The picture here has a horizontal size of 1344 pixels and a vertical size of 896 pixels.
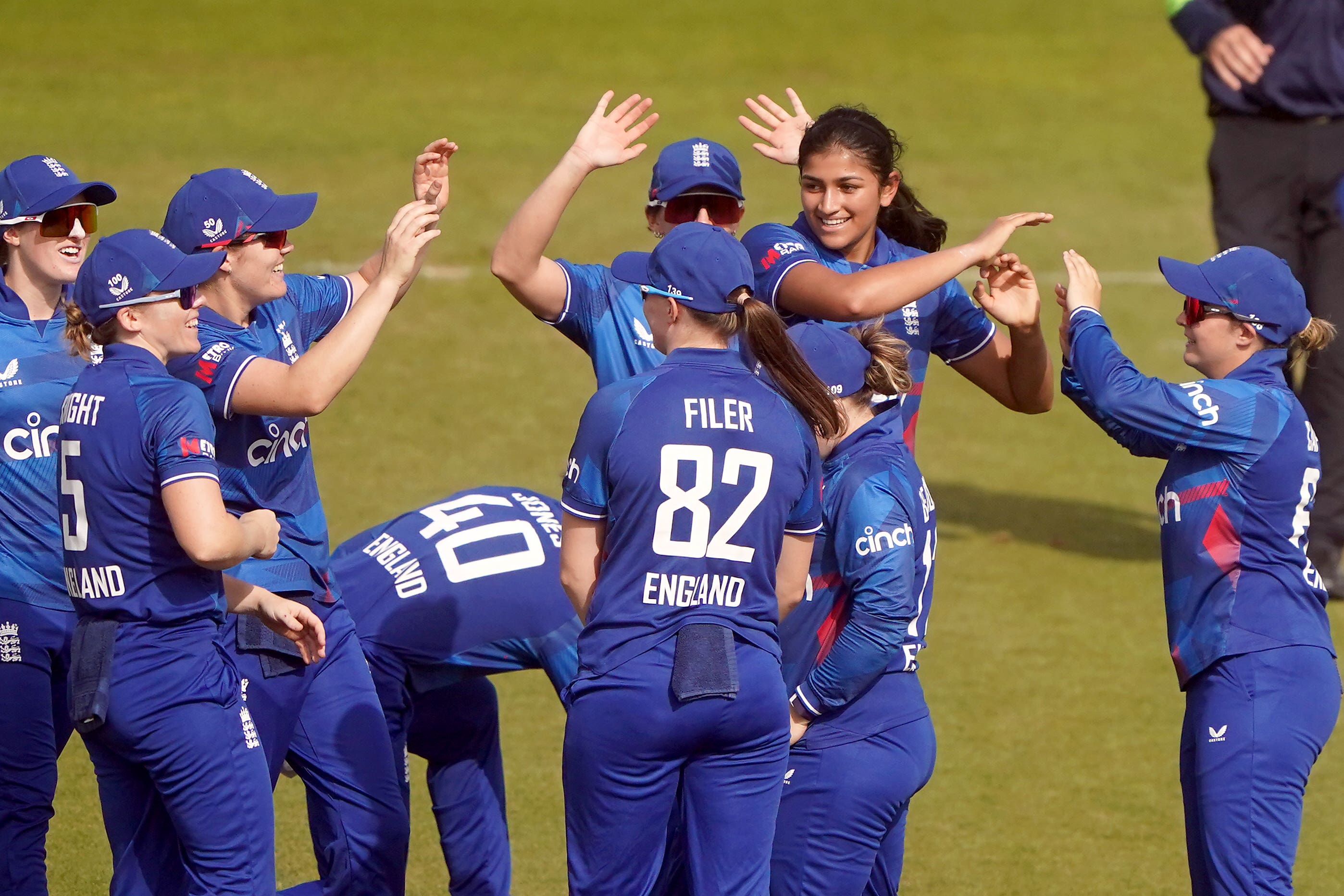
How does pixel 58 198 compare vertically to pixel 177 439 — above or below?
above

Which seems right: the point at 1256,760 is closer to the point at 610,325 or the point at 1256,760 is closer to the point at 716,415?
the point at 716,415

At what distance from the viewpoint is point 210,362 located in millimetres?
4453

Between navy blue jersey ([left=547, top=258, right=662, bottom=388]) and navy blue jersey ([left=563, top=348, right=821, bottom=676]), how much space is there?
1.34m

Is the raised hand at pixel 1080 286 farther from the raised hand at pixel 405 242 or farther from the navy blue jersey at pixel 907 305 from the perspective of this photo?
the raised hand at pixel 405 242

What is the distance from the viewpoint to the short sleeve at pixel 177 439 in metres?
4.04

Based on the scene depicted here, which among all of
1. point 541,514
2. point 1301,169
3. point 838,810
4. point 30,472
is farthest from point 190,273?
point 1301,169

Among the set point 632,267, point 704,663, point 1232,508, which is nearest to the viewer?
point 704,663

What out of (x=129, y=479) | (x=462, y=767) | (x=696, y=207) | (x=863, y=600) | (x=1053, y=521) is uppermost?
(x=696, y=207)

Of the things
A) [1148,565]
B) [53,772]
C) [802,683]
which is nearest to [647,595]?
[802,683]

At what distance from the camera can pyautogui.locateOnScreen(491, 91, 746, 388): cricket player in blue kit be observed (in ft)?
16.6

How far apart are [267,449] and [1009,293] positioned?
2160 mm

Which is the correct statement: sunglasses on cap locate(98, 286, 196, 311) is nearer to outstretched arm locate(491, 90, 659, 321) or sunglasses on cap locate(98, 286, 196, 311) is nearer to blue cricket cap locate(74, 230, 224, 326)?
blue cricket cap locate(74, 230, 224, 326)

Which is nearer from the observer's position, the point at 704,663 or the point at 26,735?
the point at 704,663

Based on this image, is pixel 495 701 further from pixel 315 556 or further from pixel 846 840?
pixel 846 840
